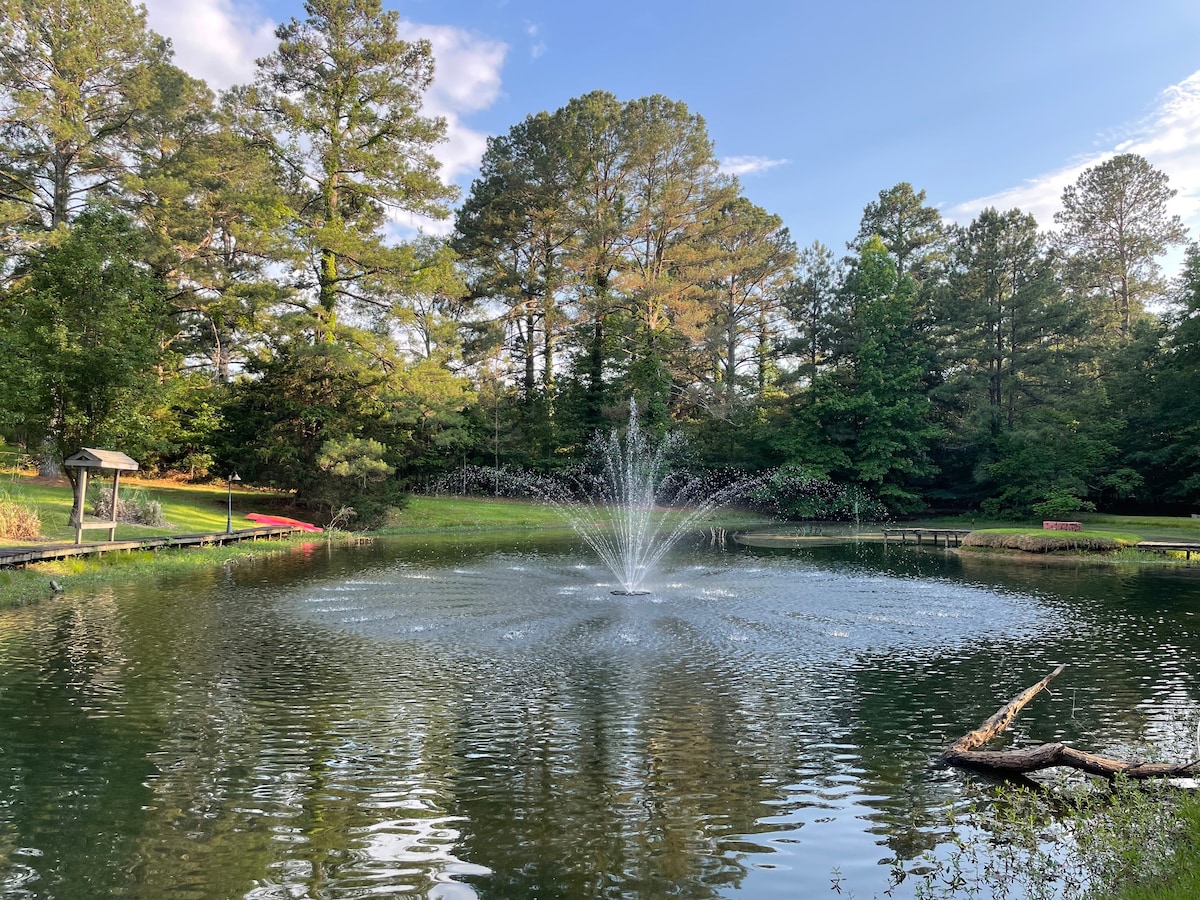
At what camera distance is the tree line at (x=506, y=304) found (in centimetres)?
3083

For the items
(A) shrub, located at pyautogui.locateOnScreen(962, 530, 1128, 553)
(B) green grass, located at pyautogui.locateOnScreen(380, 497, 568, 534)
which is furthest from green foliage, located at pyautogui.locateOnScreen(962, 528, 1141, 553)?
(B) green grass, located at pyautogui.locateOnScreen(380, 497, 568, 534)

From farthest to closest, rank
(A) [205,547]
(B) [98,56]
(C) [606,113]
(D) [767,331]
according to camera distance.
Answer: (D) [767,331], (C) [606,113], (B) [98,56], (A) [205,547]

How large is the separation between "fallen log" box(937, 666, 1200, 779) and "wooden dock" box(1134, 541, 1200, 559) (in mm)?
21773

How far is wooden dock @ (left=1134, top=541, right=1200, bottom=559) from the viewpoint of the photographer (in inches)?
914

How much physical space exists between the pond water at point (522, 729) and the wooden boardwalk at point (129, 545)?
3059mm

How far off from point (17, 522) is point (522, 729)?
58.1ft

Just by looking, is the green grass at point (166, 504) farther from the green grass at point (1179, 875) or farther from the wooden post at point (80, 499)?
the green grass at point (1179, 875)

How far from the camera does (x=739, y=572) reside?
2025cm

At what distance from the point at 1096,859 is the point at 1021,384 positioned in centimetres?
4282

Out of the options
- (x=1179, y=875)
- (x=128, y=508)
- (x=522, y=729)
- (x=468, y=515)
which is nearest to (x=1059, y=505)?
(x=468, y=515)

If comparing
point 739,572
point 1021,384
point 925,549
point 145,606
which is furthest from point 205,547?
point 1021,384

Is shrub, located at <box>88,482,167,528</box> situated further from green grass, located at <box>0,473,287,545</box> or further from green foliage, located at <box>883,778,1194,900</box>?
green foliage, located at <box>883,778,1194,900</box>

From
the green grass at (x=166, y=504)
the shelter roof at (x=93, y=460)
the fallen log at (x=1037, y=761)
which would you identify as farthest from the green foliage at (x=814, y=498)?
the fallen log at (x=1037, y=761)

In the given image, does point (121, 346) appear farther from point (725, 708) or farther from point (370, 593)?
point (725, 708)
